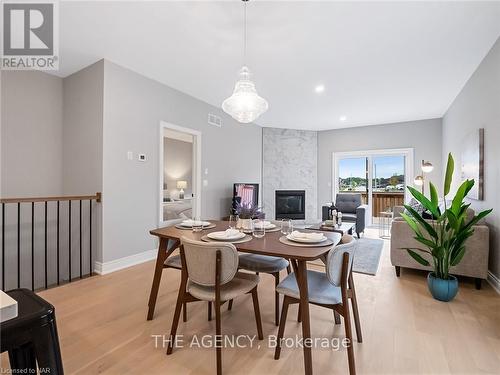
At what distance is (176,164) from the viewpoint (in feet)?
14.4

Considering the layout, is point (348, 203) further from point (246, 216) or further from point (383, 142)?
point (246, 216)

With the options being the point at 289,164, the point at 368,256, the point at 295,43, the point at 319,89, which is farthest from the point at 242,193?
the point at 295,43

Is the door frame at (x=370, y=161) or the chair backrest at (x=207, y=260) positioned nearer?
the chair backrest at (x=207, y=260)

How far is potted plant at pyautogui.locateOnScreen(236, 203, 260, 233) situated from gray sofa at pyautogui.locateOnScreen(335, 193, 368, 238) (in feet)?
12.2

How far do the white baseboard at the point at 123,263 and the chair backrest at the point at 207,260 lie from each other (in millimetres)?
2168

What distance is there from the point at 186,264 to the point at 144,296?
1273mm

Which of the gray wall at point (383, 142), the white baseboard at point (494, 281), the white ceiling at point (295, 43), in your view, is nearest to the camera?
the white ceiling at point (295, 43)

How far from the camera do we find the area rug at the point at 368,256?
3.43 metres

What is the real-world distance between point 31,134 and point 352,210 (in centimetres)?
605

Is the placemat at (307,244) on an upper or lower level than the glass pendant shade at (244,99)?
lower

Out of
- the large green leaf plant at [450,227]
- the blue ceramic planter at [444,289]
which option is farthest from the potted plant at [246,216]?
the blue ceramic planter at [444,289]

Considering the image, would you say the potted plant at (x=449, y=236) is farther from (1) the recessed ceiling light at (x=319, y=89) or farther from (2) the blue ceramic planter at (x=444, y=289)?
(1) the recessed ceiling light at (x=319, y=89)

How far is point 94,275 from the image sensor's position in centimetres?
316

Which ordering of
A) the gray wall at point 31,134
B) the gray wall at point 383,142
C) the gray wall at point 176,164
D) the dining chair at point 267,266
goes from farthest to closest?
Answer: the gray wall at point 383,142 < the gray wall at point 176,164 < the gray wall at point 31,134 < the dining chair at point 267,266
